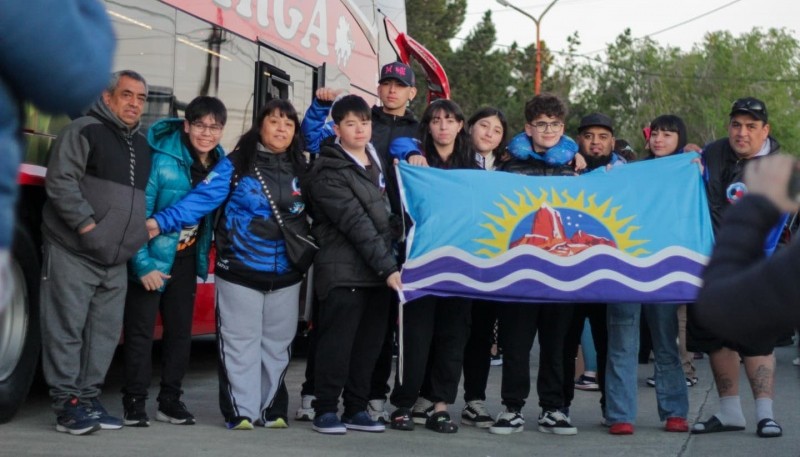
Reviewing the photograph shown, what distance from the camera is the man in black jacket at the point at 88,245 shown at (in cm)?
654

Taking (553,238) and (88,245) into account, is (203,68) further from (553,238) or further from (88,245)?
(553,238)

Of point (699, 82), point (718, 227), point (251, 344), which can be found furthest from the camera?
point (699, 82)

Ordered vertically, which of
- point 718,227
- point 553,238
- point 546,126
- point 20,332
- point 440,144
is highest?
point 546,126

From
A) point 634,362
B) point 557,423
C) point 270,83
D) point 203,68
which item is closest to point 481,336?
point 557,423

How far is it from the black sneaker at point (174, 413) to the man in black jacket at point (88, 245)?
408 millimetres

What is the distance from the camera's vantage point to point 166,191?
7.05 meters

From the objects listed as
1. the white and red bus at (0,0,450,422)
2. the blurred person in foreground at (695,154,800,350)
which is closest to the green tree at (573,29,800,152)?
the white and red bus at (0,0,450,422)

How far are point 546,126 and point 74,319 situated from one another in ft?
9.70

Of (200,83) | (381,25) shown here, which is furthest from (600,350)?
(381,25)

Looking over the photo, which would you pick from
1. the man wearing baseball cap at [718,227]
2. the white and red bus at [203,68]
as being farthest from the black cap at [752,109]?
the white and red bus at [203,68]

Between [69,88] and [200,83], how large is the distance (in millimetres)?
6691

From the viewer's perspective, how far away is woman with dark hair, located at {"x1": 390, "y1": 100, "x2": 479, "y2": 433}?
23.6ft

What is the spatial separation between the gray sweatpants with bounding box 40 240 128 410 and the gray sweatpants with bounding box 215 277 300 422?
654 millimetres

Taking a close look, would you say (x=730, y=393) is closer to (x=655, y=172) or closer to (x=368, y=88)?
(x=655, y=172)
